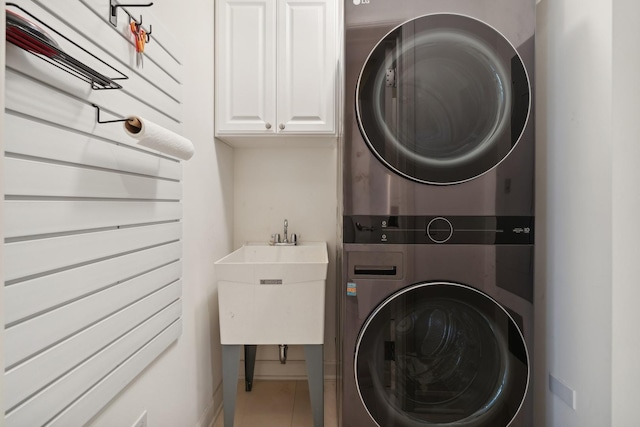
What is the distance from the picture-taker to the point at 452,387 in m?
1.17

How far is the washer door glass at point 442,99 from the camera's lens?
1.14m

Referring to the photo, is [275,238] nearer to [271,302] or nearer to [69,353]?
[271,302]

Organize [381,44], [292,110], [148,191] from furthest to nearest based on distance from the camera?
1. [292,110]
2. [381,44]
3. [148,191]

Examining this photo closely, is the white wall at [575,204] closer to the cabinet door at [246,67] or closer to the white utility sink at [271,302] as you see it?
the white utility sink at [271,302]

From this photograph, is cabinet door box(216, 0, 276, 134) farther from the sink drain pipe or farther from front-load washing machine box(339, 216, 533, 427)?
the sink drain pipe

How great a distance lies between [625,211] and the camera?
3.08 feet

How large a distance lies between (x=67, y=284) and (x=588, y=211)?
1511mm

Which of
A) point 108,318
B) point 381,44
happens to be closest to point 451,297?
point 381,44

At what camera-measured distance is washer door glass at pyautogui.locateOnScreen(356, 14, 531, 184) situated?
114 cm

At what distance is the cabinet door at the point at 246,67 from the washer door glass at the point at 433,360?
1.16m

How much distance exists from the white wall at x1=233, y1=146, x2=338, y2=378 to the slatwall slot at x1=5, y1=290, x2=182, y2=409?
1.03m

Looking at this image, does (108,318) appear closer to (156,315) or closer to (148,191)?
(156,315)

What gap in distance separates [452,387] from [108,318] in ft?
3.90

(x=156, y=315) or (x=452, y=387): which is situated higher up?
(x=156, y=315)
